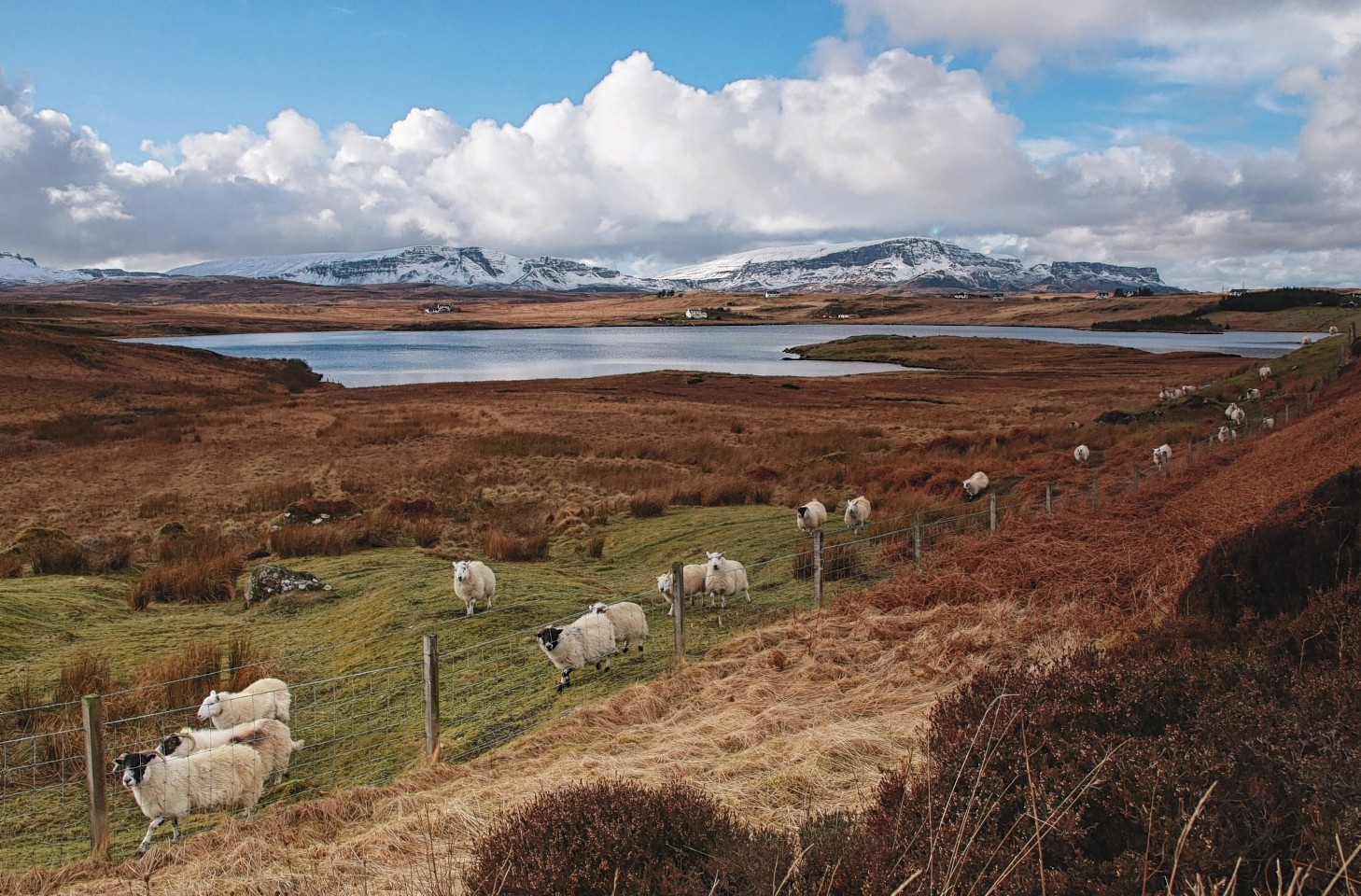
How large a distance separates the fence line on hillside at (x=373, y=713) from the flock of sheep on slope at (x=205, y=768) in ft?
0.69

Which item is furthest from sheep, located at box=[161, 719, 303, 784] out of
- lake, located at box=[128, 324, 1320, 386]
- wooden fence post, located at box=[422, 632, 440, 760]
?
→ lake, located at box=[128, 324, 1320, 386]

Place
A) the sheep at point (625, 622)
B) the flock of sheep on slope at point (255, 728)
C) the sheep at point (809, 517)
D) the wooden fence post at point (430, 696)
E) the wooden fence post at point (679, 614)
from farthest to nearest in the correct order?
the sheep at point (809, 517) → the sheep at point (625, 622) → the wooden fence post at point (679, 614) → the wooden fence post at point (430, 696) → the flock of sheep on slope at point (255, 728)

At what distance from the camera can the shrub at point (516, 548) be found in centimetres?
1664

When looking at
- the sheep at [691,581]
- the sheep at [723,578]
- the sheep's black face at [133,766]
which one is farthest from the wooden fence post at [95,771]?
the sheep at [723,578]

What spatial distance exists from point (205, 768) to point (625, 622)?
4.83 m

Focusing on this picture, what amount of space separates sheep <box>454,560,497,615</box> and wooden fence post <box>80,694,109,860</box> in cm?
564

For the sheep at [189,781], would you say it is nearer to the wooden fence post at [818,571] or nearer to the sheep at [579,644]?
the sheep at [579,644]

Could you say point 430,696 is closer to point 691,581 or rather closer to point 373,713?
point 373,713

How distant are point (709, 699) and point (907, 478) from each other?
16153 millimetres

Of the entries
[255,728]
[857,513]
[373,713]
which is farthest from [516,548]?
[255,728]

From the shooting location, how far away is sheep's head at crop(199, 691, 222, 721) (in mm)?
7605

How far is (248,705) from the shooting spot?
315 inches

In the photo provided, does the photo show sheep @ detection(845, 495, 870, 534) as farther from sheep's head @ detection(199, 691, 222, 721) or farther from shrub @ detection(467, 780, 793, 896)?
shrub @ detection(467, 780, 793, 896)

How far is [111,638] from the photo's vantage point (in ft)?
34.9
